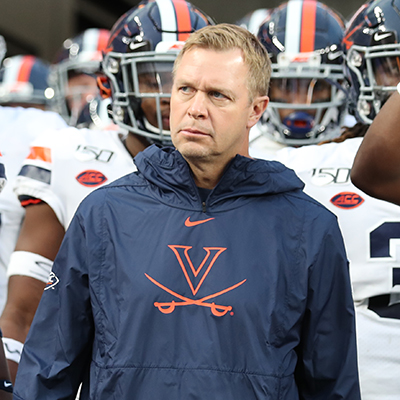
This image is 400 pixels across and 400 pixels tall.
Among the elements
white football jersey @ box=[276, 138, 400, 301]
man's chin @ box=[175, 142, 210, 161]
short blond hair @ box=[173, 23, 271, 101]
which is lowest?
white football jersey @ box=[276, 138, 400, 301]

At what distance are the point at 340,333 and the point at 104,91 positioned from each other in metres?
1.78

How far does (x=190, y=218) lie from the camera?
180 centimetres

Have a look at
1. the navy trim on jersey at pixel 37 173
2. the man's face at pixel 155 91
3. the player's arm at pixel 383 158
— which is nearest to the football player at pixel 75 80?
the man's face at pixel 155 91

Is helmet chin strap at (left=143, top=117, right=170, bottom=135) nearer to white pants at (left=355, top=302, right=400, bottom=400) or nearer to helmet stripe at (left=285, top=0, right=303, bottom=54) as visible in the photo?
helmet stripe at (left=285, top=0, right=303, bottom=54)

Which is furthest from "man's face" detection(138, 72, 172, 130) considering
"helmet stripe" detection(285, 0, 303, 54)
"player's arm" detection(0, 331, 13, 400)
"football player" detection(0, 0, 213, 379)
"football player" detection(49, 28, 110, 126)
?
"football player" detection(49, 28, 110, 126)

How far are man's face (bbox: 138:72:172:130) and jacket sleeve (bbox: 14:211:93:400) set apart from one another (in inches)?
41.3

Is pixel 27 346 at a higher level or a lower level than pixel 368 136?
lower

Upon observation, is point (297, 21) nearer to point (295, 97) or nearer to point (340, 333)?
point (295, 97)

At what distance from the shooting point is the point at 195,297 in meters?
1.72

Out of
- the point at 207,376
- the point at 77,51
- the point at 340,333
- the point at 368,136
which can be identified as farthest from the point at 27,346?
the point at 77,51

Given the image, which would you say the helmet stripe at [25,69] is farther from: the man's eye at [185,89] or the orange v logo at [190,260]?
the orange v logo at [190,260]

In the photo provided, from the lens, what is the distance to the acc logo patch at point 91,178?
8.93 feet

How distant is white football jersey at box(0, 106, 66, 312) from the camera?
10.0ft

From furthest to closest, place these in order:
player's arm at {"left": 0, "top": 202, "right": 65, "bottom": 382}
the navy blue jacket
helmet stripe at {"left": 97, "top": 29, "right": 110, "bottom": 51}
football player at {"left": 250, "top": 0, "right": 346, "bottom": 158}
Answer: helmet stripe at {"left": 97, "top": 29, "right": 110, "bottom": 51}, football player at {"left": 250, "top": 0, "right": 346, "bottom": 158}, player's arm at {"left": 0, "top": 202, "right": 65, "bottom": 382}, the navy blue jacket
